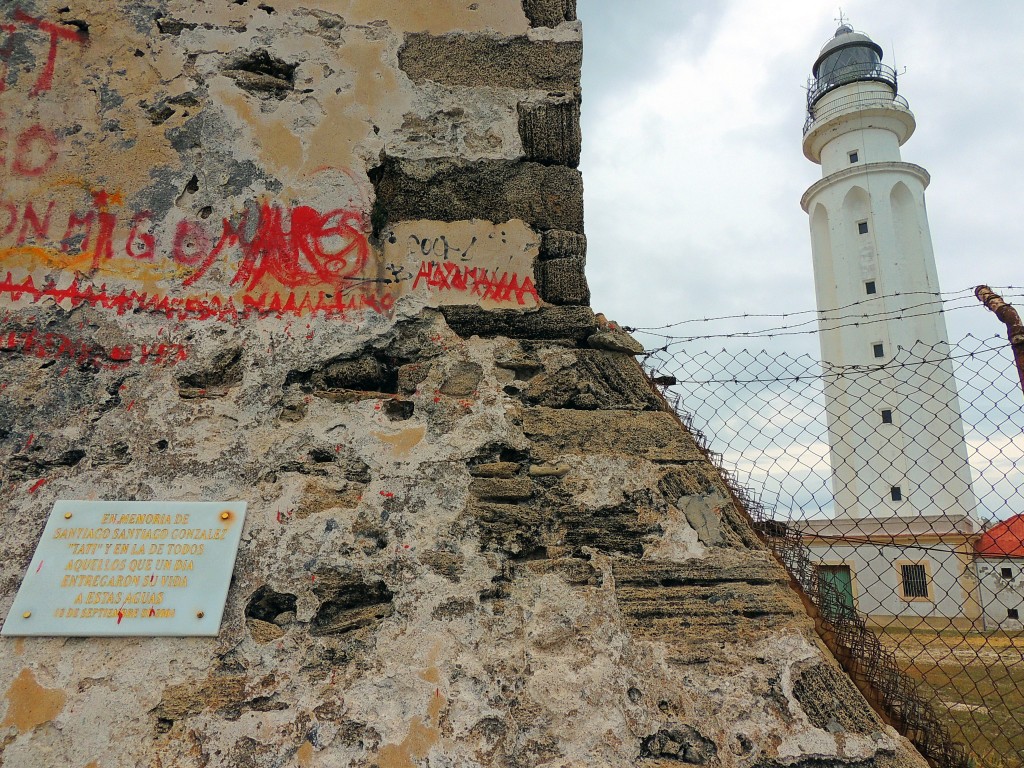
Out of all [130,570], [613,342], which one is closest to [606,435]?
[613,342]

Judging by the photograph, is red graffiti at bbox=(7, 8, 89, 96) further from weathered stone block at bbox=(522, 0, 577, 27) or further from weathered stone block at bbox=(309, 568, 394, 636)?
weathered stone block at bbox=(309, 568, 394, 636)

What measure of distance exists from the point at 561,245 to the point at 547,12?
1014mm

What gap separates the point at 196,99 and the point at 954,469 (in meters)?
20.2

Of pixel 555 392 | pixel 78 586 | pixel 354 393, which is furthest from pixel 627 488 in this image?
pixel 78 586

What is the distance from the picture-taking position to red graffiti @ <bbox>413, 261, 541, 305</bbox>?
2.40m

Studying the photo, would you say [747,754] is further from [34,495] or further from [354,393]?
[34,495]

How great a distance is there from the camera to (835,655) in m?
2.02

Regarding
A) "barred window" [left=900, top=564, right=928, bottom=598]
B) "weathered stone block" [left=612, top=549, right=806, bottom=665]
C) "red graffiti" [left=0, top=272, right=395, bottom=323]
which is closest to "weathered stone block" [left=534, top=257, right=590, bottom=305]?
"red graffiti" [left=0, top=272, right=395, bottom=323]

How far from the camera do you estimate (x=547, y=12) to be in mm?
2699

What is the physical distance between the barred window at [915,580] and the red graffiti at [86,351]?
662 inches

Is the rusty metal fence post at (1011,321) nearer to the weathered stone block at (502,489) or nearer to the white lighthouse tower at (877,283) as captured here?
the weathered stone block at (502,489)

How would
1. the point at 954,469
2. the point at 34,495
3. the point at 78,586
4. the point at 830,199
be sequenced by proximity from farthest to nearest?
1. the point at 830,199
2. the point at 954,469
3. the point at 34,495
4. the point at 78,586

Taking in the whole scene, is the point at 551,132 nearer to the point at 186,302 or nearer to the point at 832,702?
the point at 186,302

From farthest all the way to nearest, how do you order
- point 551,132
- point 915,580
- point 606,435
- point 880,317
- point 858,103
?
point 858,103 < point 880,317 < point 915,580 < point 551,132 < point 606,435
